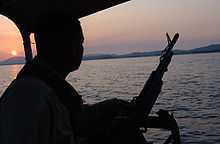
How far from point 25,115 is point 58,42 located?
0.42 meters

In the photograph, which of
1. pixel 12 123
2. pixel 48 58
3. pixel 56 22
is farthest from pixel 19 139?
pixel 56 22

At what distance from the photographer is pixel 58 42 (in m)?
2.10

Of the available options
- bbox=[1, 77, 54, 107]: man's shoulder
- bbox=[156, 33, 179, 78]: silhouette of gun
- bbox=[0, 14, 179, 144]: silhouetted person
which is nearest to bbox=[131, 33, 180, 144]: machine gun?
bbox=[156, 33, 179, 78]: silhouette of gun

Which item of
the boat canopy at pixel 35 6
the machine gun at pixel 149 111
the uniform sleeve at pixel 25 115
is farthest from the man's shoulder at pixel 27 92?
the boat canopy at pixel 35 6

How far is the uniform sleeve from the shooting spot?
Result: 1832mm

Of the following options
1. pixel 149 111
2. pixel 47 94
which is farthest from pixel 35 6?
pixel 47 94

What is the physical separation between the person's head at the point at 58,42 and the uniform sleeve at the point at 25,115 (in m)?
0.24

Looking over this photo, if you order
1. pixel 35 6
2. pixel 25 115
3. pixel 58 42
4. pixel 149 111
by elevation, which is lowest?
pixel 149 111

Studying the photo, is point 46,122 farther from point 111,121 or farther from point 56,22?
point 111,121

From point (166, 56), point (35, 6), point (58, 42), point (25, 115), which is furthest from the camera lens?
point (35, 6)

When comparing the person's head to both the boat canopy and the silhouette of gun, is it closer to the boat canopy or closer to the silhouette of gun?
the silhouette of gun

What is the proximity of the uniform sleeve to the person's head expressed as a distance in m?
0.24

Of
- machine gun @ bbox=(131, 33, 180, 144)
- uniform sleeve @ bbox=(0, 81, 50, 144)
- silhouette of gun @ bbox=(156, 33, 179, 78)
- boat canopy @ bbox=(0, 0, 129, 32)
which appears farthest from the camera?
boat canopy @ bbox=(0, 0, 129, 32)

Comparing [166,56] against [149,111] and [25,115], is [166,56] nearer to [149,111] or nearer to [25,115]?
[149,111]
